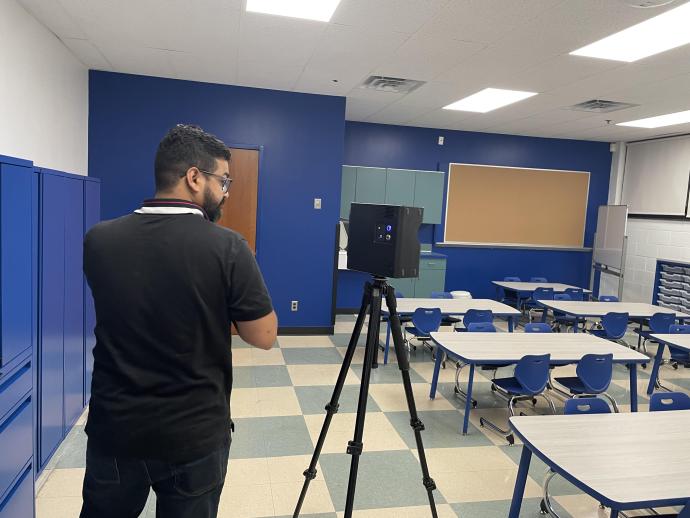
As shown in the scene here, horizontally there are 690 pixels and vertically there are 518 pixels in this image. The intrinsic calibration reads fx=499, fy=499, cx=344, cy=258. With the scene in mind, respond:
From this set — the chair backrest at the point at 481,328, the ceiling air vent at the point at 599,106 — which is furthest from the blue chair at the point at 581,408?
the ceiling air vent at the point at 599,106

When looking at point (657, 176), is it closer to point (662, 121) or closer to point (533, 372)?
point (662, 121)

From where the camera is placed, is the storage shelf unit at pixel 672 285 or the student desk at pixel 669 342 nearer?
the student desk at pixel 669 342

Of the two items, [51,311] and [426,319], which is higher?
[51,311]

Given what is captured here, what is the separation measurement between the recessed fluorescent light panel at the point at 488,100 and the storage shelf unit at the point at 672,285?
375 cm

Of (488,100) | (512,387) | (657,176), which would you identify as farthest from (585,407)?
(657,176)

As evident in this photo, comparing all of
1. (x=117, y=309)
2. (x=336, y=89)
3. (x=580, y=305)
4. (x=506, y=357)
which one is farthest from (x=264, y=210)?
(x=117, y=309)

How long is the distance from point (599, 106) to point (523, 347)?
3.82m

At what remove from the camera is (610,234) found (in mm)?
8531

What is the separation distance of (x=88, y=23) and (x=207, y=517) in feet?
13.7

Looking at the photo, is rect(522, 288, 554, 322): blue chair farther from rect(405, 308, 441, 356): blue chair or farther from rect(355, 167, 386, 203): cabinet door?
rect(355, 167, 386, 203): cabinet door

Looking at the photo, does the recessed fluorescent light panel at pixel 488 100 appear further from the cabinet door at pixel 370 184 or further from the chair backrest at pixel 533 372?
the chair backrest at pixel 533 372

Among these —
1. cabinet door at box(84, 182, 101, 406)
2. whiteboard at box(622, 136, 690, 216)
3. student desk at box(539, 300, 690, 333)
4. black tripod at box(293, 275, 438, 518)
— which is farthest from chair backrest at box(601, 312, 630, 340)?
cabinet door at box(84, 182, 101, 406)

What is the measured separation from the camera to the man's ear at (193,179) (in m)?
1.40

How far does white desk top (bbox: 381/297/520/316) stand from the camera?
18.3 ft
